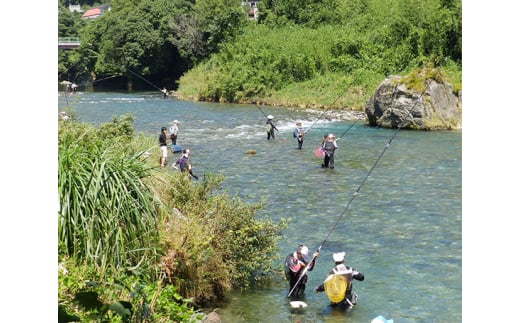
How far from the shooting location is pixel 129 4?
56.0 metres

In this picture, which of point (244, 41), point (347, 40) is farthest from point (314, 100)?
point (244, 41)

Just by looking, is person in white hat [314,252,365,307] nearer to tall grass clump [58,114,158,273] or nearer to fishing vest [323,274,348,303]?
fishing vest [323,274,348,303]

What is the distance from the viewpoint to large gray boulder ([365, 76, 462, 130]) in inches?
1110

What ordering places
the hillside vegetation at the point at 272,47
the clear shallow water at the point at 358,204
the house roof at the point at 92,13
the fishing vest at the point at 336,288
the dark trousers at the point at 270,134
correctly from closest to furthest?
1. the fishing vest at the point at 336,288
2. the clear shallow water at the point at 358,204
3. the dark trousers at the point at 270,134
4. the hillside vegetation at the point at 272,47
5. the house roof at the point at 92,13

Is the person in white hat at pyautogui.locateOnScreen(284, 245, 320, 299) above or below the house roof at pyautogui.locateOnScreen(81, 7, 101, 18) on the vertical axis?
below

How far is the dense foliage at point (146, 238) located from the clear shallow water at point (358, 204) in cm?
62

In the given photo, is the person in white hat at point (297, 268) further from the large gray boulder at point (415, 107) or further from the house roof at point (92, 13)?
the house roof at point (92, 13)

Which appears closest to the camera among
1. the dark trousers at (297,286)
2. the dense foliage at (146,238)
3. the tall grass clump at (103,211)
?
the dense foliage at (146,238)

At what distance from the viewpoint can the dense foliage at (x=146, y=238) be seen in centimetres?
673

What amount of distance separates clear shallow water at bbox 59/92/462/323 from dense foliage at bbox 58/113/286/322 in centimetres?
62

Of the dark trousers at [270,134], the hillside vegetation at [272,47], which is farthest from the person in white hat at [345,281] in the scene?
the hillside vegetation at [272,47]

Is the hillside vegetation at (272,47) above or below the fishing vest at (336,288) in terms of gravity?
above

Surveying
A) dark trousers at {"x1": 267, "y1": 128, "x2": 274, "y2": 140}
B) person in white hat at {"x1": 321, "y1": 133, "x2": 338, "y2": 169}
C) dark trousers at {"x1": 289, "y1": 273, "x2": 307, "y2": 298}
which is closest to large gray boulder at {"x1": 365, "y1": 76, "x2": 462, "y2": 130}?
dark trousers at {"x1": 267, "y1": 128, "x2": 274, "y2": 140}
